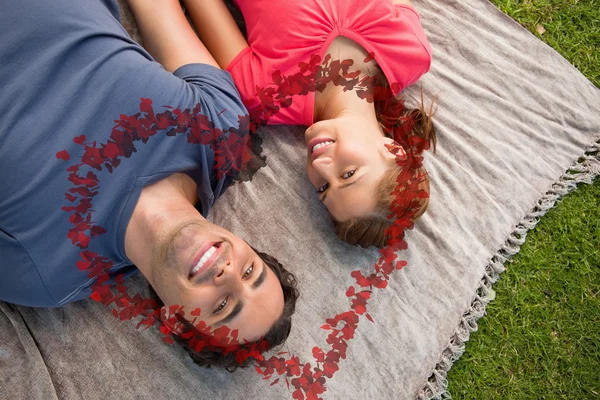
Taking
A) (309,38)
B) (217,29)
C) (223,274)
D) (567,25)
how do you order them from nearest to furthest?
(223,274)
(309,38)
(217,29)
(567,25)

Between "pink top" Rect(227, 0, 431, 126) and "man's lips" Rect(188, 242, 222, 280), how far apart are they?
840 millimetres

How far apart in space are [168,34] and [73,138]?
2.32 ft

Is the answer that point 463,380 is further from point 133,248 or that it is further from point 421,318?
point 133,248

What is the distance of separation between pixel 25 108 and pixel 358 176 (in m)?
1.31

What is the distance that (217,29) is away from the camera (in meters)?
2.36

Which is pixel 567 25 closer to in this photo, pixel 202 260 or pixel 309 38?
pixel 309 38

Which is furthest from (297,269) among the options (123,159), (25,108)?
(25,108)

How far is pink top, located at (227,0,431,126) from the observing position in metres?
2.18

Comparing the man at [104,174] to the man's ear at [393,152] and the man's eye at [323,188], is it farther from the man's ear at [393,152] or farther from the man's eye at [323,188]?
the man's ear at [393,152]

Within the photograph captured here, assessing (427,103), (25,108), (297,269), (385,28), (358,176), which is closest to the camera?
(25,108)

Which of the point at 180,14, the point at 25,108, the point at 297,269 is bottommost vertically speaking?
the point at 297,269

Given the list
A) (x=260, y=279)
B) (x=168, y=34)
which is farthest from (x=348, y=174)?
(x=168, y=34)

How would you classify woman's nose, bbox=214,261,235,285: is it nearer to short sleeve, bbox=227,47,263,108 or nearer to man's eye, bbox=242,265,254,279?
man's eye, bbox=242,265,254,279

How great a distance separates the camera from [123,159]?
188 centimetres
